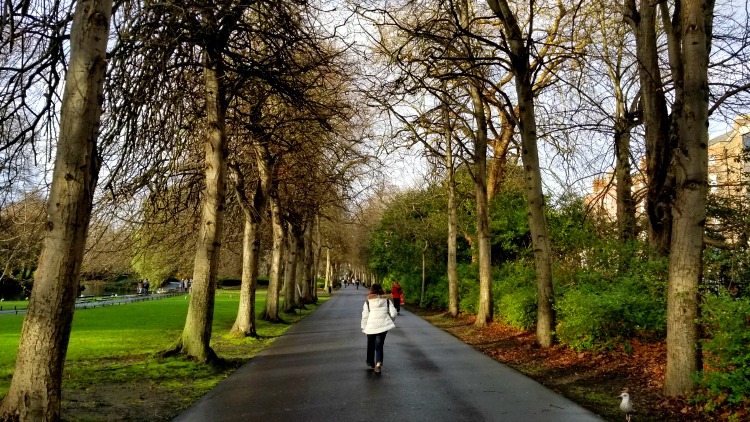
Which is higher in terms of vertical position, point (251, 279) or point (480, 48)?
point (480, 48)

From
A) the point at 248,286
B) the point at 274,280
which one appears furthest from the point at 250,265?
the point at 274,280

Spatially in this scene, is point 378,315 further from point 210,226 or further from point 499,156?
point 499,156

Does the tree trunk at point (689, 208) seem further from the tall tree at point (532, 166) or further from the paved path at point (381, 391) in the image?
the tall tree at point (532, 166)

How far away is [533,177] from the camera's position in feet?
45.2

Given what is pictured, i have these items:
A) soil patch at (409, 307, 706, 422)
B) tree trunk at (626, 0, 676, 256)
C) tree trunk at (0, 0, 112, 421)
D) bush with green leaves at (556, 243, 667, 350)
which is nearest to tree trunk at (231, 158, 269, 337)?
soil patch at (409, 307, 706, 422)

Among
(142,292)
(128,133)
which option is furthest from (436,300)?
(142,292)

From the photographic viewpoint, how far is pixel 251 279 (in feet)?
55.4

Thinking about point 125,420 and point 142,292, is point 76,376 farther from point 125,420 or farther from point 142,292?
point 142,292

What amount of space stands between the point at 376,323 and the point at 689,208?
208 inches

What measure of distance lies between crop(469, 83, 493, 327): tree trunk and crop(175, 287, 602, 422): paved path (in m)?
6.49

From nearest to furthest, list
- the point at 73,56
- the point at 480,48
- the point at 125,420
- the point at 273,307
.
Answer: the point at 73,56 < the point at 125,420 < the point at 480,48 < the point at 273,307

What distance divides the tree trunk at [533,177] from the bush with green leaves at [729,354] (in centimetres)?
619

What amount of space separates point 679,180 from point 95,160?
7335 mm

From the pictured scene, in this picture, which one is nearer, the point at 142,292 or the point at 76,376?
the point at 76,376
